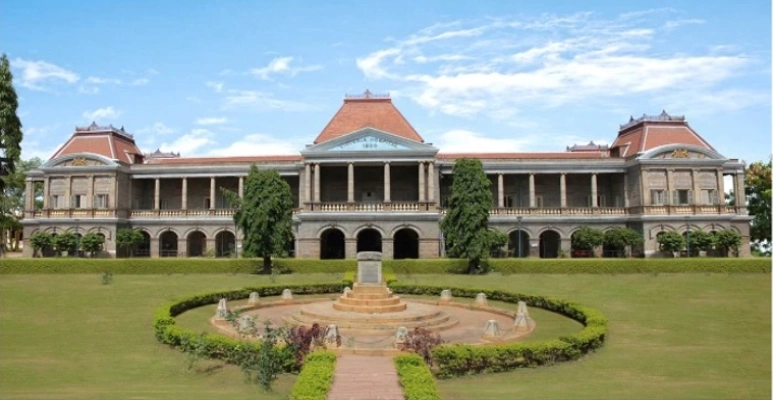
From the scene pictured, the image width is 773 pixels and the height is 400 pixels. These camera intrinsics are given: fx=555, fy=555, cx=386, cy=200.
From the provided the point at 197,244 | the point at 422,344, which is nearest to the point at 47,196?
the point at 197,244

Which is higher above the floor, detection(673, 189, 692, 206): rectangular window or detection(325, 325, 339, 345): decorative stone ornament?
detection(673, 189, 692, 206): rectangular window

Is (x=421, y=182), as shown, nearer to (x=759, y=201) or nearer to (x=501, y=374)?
(x=501, y=374)

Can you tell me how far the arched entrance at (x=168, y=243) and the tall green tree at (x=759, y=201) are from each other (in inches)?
2074

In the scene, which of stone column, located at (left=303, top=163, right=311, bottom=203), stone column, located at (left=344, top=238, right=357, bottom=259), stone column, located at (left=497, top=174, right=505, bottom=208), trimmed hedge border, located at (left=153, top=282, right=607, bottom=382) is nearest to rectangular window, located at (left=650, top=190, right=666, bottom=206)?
Answer: stone column, located at (left=497, top=174, right=505, bottom=208)

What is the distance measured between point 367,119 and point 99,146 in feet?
75.9

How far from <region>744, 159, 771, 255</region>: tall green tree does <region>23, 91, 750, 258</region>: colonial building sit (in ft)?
26.2

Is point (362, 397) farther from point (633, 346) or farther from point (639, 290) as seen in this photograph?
point (639, 290)

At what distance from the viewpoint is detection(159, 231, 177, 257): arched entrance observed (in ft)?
156

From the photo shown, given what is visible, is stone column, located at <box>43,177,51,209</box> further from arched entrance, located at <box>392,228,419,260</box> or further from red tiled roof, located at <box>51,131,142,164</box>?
arched entrance, located at <box>392,228,419,260</box>

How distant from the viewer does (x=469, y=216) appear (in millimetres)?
34438

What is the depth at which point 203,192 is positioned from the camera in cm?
4938

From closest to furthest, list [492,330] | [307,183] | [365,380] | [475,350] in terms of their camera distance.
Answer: [365,380]
[475,350]
[492,330]
[307,183]

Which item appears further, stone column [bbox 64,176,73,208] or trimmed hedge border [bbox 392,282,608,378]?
stone column [bbox 64,176,73,208]

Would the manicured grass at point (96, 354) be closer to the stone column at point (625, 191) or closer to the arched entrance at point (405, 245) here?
the arched entrance at point (405, 245)
